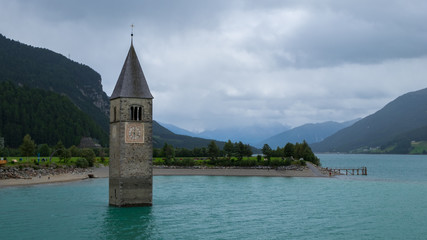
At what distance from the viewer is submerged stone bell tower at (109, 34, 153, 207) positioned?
49.8 meters

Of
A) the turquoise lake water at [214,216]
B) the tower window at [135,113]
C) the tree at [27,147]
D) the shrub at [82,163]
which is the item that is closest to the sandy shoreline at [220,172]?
the shrub at [82,163]

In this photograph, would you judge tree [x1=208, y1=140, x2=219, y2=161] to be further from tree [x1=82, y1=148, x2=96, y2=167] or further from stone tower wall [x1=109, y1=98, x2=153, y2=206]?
stone tower wall [x1=109, y1=98, x2=153, y2=206]

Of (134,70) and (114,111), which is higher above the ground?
(134,70)

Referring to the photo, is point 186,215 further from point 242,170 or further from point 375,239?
point 242,170

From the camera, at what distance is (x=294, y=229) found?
44281 mm

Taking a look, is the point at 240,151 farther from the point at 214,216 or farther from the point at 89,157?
the point at 214,216

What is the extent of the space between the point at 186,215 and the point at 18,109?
6373 inches

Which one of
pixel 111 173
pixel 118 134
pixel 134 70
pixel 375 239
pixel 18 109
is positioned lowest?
pixel 375 239

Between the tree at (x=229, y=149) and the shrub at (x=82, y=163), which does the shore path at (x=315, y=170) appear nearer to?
the tree at (x=229, y=149)

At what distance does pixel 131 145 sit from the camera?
165ft

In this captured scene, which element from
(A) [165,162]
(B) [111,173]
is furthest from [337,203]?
(A) [165,162]

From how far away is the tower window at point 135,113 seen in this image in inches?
2003

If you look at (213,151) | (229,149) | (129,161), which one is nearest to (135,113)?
(129,161)

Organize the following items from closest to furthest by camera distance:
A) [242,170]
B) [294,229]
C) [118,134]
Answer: [294,229] < [118,134] < [242,170]
